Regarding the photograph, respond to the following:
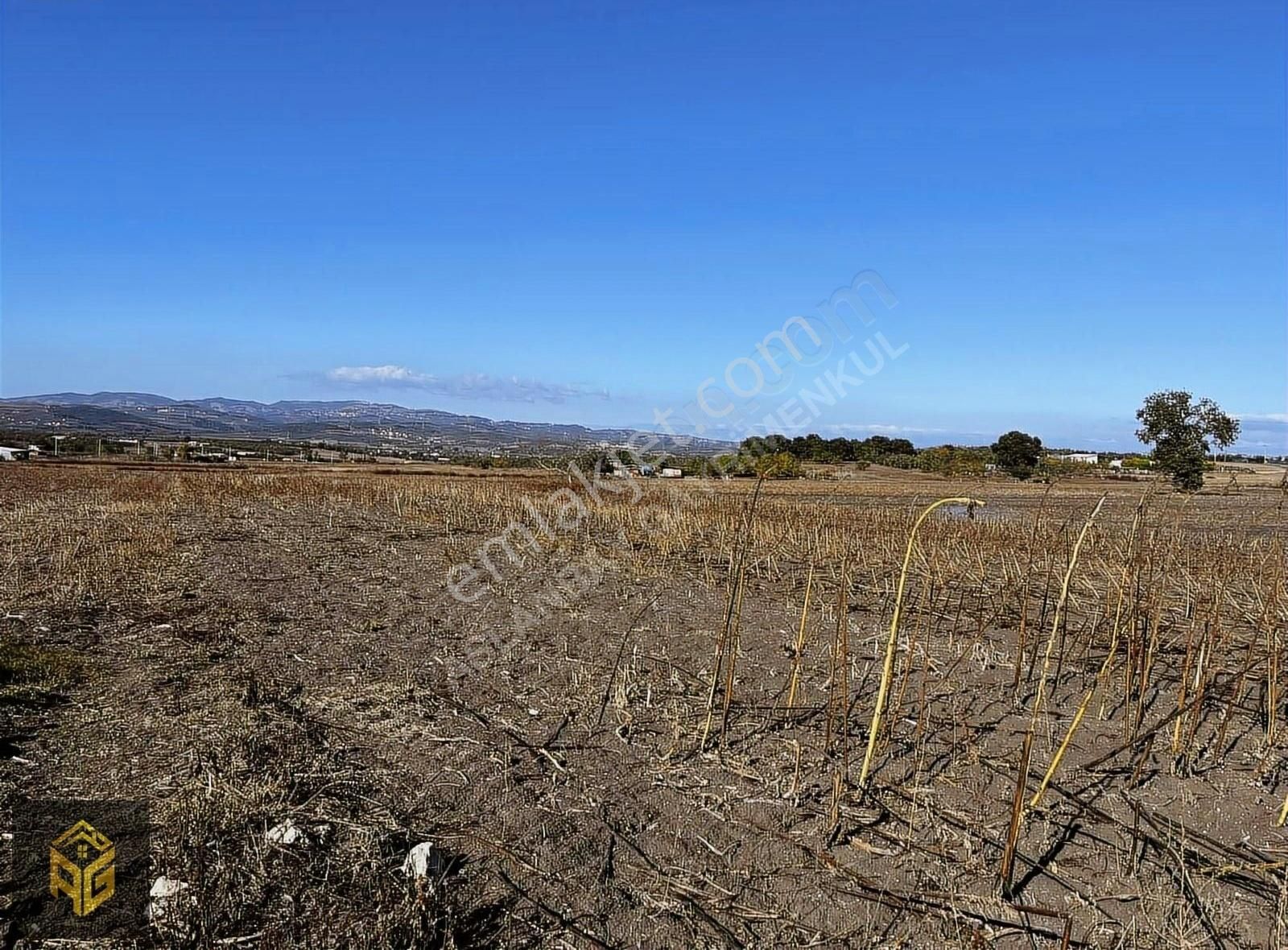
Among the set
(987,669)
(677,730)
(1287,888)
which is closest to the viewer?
(1287,888)

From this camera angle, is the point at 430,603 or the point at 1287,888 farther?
the point at 430,603

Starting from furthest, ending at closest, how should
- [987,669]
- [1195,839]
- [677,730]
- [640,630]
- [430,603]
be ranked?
1. [430,603]
2. [640,630]
3. [987,669]
4. [677,730]
5. [1195,839]

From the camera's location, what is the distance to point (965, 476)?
37.5 m

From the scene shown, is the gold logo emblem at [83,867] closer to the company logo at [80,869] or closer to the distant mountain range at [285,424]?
the company logo at [80,869]

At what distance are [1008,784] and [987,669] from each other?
2036 millimetres

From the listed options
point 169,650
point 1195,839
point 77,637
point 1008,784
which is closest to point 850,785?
point 1008,784

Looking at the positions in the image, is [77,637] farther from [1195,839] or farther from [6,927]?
[1195,839]

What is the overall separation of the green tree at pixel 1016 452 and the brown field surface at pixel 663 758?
43.4m

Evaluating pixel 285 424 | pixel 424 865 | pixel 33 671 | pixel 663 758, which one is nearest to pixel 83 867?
pixel 424 865

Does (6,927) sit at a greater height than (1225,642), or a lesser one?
lesser

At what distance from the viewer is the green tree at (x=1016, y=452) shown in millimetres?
48312

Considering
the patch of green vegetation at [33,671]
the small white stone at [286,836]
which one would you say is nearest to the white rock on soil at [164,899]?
the small white stone at [286,836]

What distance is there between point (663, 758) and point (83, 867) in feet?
7.80

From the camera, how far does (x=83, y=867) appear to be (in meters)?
2.81
